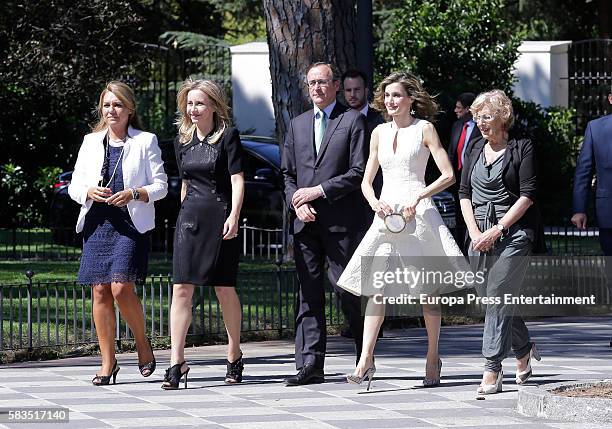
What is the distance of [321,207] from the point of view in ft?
30.2

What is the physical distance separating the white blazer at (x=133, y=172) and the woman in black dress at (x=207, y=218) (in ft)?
0.57

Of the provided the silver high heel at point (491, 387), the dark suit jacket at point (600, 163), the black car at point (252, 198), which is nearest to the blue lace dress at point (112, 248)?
the silver high heel at point (491, 387)

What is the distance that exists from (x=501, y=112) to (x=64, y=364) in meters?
3.64

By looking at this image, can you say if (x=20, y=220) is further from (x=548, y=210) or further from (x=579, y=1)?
(x=579, y=1)

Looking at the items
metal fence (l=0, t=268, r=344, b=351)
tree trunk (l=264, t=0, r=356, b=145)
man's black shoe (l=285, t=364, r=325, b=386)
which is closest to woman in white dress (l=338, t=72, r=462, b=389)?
man's black shoe (l=285, t=364, r=325, b=386)

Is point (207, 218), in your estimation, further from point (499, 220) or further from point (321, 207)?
point (499, 220)

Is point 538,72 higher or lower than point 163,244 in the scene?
higher

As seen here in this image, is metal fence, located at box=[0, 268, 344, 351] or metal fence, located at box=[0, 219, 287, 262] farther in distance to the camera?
metal fence, located at box=[0, 219, 287, 262]

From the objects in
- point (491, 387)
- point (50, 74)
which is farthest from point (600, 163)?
point (50, 74)

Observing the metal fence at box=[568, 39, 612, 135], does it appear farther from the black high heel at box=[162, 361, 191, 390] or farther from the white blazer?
the black high heel at box=[162, 361, 191, 390]

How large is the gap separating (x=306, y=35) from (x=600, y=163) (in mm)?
3070

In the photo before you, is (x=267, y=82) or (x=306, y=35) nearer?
(x=306, y=35)

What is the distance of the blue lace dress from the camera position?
359 inches

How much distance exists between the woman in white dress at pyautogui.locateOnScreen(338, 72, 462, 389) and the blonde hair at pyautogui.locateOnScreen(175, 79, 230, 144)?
3.24 feet
